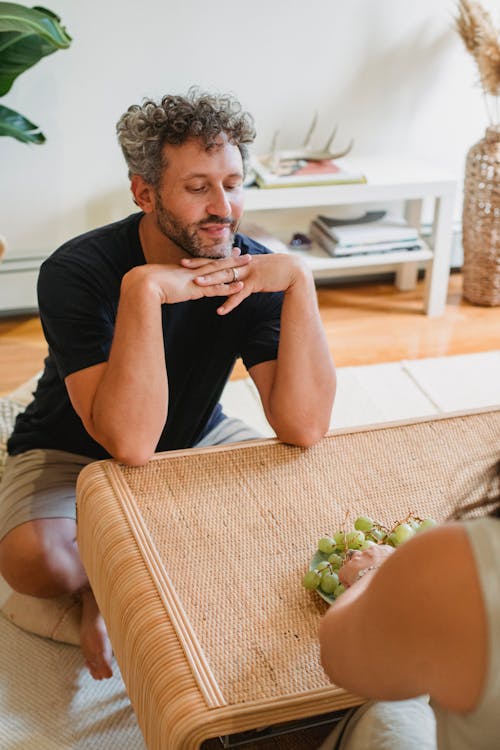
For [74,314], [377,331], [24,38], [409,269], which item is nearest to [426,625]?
[74,314]

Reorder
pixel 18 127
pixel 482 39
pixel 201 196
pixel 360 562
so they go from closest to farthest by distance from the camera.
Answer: pixel 360 562
pixel 201 196
pixel 18 127
pixel 482 39

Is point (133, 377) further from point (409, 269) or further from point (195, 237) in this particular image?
point (409, 269)

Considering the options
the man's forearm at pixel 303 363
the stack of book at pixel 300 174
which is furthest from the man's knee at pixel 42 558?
the stack of book at pixel 300 174

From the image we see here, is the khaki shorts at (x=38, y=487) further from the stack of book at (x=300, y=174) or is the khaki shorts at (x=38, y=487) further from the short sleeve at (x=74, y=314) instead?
the stack of book at (x=300, y=174)

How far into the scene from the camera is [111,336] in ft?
5.23

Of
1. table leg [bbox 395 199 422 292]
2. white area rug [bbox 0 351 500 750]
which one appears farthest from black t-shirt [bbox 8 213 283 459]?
table leg [bbox 395 199 422 292]

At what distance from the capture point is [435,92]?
3.32m

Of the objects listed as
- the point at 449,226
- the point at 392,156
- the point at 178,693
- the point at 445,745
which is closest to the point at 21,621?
the point at 178,693

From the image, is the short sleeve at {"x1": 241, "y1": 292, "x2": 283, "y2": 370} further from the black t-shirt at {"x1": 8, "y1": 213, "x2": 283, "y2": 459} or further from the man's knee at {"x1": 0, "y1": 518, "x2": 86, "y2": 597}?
the man's knee at {"x1": 0, "y1": 518, "x2": 86, "y2": 597}

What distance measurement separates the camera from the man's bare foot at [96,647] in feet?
5.37

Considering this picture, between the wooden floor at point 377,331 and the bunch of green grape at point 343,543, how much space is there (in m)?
1.62

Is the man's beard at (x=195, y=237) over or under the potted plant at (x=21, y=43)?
under

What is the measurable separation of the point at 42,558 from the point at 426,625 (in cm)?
106

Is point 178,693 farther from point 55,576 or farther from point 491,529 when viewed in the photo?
point 55,576
